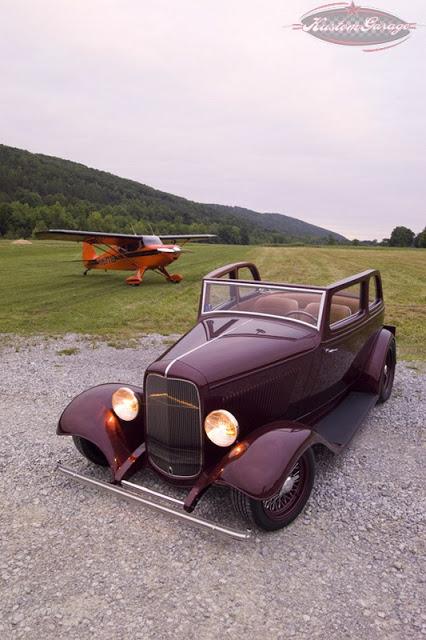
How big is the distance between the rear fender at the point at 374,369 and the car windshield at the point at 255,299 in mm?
1451

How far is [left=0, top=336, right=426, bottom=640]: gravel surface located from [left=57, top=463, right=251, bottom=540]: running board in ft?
0.63

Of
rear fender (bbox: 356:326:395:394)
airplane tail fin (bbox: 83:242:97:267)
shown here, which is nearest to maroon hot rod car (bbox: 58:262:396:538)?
rear fender (bbox: 356:326:395:394)

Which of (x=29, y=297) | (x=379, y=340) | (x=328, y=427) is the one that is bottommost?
(x=29, y=297)

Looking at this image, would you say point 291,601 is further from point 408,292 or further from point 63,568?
point 408,292

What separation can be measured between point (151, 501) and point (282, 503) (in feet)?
3.62

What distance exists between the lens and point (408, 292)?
18125mm

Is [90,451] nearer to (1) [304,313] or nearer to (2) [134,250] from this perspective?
(1) [304,313]

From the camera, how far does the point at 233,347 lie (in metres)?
3.95

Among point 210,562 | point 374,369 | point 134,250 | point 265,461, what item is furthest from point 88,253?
point 210,562

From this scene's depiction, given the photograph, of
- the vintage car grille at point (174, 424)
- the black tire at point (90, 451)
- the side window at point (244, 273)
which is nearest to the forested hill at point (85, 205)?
the side window at point (244, 273)

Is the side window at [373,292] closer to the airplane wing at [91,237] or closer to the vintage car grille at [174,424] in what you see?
the vintage car grille at [174,424]

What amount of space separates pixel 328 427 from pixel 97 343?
6.46m

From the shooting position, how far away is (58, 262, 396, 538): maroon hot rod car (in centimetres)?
333

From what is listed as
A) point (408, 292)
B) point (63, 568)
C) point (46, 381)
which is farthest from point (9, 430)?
point (408, 292)
